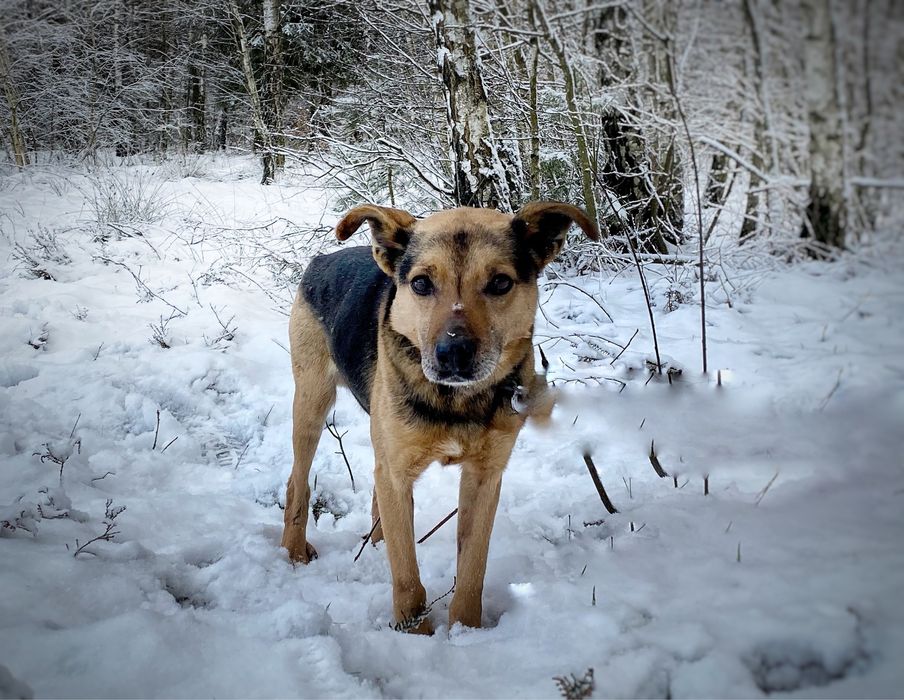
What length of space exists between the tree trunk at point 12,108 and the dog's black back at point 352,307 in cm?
188

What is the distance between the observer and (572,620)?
1.63 meters

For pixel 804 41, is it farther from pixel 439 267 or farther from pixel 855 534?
pixel 439 267

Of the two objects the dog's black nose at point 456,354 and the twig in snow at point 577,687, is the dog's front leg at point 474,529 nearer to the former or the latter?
the dog's black nose at point 456,354

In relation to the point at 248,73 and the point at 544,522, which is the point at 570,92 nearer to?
the point at 544,522

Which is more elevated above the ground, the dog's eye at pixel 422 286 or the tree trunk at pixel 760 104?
the tree trunk at pixel 760 104

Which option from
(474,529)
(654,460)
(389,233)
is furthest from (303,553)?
(654,460)

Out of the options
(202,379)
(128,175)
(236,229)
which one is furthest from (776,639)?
(128,175)

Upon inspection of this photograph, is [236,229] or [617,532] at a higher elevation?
[236,229]

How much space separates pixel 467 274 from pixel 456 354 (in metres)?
0.42

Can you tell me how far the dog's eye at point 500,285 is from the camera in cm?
210

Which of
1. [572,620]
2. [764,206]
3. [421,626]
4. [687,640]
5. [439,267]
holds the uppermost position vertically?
[764,206]

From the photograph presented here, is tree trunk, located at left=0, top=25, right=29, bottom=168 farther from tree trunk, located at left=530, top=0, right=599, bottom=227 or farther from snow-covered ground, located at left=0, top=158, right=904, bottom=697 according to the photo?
tree trunk, located at left=530, top=0, right=599, bottom=227

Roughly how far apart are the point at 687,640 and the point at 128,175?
7844mm

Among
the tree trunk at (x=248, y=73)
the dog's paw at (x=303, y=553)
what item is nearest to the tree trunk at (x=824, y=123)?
→ the dog's paw at (x=303, y=553)
